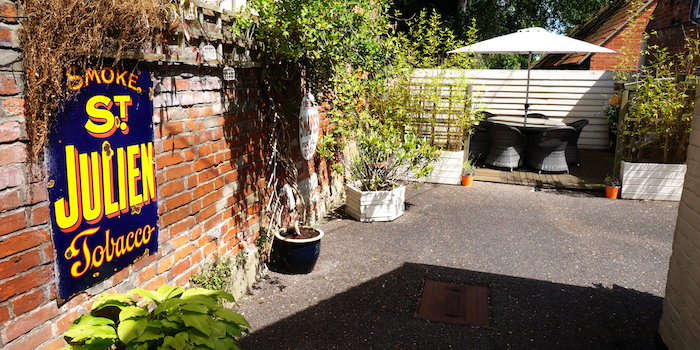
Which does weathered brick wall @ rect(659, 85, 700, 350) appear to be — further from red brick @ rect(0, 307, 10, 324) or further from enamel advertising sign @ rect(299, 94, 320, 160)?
red brick @ rect(0, 307, 10, 324)

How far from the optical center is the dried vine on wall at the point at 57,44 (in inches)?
79.0

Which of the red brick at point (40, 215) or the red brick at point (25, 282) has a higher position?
the red brick at point (40, 215)

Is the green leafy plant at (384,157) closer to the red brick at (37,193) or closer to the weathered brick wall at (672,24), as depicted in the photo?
the red brick at (37,193)

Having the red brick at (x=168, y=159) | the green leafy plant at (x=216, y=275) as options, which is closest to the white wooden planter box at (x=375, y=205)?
the green leafy plant at (x=216, y=275)

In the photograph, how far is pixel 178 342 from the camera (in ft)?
6.58

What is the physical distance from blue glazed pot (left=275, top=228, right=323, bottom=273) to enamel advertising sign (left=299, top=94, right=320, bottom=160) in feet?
3.31

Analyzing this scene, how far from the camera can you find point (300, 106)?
4824 mm

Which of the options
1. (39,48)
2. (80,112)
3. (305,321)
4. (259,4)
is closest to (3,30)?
(39,48)

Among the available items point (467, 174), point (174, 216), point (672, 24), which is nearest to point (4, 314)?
point (174, 216)

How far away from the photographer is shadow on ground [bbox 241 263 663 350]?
335 centimetres

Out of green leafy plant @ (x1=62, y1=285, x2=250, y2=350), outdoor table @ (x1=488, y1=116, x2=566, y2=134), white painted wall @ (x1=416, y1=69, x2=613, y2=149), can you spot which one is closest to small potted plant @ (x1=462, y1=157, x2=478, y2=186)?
outdoor table @ (x1=488, y1=116, x2=566, y2=134)

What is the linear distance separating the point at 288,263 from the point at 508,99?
785 centimetres

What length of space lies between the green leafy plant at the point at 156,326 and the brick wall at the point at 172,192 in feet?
0.74

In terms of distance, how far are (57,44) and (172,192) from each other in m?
1.23
